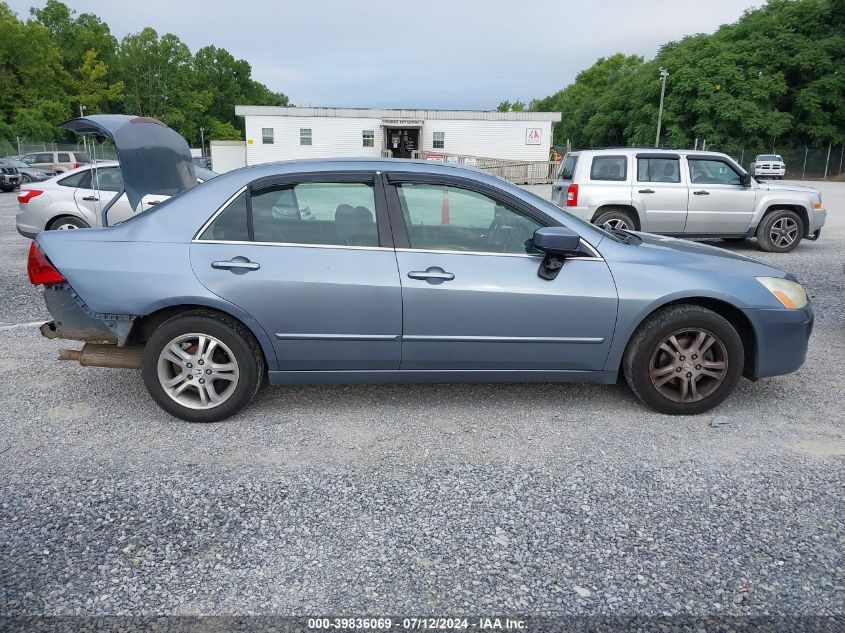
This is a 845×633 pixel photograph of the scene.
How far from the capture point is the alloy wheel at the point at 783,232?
1116cm

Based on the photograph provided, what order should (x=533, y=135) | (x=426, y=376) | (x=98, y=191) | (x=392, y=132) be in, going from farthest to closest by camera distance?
(x=392, y=132) < (x=533, y=135) < (x=98, y=191) < (x=426, y=376)

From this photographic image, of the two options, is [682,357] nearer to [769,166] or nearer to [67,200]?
[67,200]

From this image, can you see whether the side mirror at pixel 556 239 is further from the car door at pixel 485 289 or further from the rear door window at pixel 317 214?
the rear door window at pixel 317 214

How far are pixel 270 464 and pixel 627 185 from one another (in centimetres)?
868

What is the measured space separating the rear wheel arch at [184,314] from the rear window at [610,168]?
800 centimetres

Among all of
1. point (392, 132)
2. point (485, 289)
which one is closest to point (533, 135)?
point (392, 132)

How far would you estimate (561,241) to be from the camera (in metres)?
3.89

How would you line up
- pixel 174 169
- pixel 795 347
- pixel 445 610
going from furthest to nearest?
pixel 174 169, pixel 795 347, pixel 445 610

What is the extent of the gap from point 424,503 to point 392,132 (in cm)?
4272

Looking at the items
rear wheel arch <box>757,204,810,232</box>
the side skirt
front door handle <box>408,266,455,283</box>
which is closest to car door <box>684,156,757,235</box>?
rear wheel arch <box>757,204,810,232</box>

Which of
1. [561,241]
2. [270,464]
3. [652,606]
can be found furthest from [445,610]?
[561,241]

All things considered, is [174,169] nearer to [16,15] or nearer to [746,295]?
[746,295]

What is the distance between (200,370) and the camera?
13.1 ft

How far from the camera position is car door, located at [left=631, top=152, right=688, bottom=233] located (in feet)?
34.8
